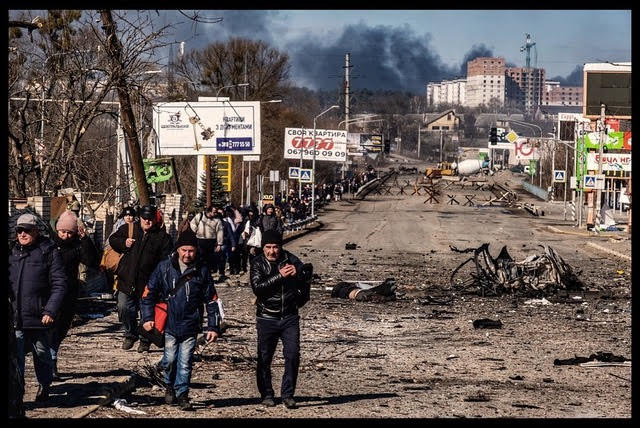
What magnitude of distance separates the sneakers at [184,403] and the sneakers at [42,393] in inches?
48.0

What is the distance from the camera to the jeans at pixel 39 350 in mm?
11805

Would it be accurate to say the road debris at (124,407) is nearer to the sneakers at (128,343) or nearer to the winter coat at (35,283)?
the winter coat at (35,283)

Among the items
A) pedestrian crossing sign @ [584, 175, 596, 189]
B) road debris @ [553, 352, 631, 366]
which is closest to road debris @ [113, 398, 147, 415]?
road debris @ [553, 352, 631, 366]

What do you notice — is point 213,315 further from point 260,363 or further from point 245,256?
point 245,256

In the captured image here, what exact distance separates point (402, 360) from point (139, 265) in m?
3.46

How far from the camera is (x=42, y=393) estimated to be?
38.7 feet

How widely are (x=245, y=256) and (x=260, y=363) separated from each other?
19348 mm

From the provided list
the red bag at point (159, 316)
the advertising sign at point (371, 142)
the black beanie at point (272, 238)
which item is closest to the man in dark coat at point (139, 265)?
the red bag at point (159, 316)

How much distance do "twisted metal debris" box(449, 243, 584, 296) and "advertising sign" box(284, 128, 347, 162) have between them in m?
47.0

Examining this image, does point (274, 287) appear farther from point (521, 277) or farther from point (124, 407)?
point (521, 277)

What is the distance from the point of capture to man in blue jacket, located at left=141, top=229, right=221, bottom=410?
38.5ft

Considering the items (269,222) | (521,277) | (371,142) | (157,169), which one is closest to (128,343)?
(521,277)

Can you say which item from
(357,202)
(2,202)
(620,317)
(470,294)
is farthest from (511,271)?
(357,202)

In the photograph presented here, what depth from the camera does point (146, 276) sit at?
1567 cm
